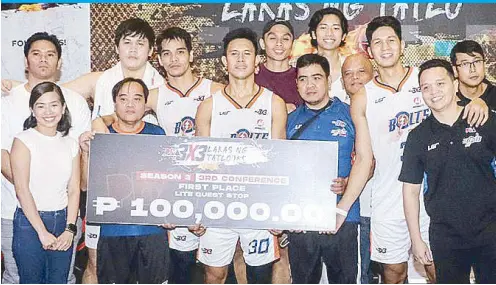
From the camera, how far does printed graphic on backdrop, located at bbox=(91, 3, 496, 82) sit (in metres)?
3.04

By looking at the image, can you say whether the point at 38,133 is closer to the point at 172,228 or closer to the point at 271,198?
the point at 172,228

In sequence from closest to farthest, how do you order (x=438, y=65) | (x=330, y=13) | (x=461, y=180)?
(x=461, y=180), (x=438, y=65), (x=330, y=13)

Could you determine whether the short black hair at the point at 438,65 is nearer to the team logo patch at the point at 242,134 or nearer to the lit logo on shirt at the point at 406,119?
the lit logo on shirt at the point at 406,119

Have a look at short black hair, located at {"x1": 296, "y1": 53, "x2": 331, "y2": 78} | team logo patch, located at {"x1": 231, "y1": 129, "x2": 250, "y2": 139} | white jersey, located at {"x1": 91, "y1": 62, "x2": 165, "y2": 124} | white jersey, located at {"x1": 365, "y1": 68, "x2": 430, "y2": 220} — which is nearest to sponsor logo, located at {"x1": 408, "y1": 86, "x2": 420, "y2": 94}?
white jersey, located at {"x1": 365, "y1": 68, "x2": 430, "y2": 220}

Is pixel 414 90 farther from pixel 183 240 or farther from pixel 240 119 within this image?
pixel 183 240

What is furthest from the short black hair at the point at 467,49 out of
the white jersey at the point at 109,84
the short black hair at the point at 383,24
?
the white jersey at the point at 109,84

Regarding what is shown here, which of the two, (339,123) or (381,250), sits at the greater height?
(339,123)

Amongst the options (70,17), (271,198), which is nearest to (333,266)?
(271,198)

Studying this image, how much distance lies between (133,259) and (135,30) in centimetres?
99

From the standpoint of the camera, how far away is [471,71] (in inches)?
118

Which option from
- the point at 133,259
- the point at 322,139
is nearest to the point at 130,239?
the point at 133,259

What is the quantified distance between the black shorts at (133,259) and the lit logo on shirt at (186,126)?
45cm

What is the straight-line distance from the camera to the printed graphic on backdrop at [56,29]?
3.12 metres

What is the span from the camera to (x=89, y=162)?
3033mm
